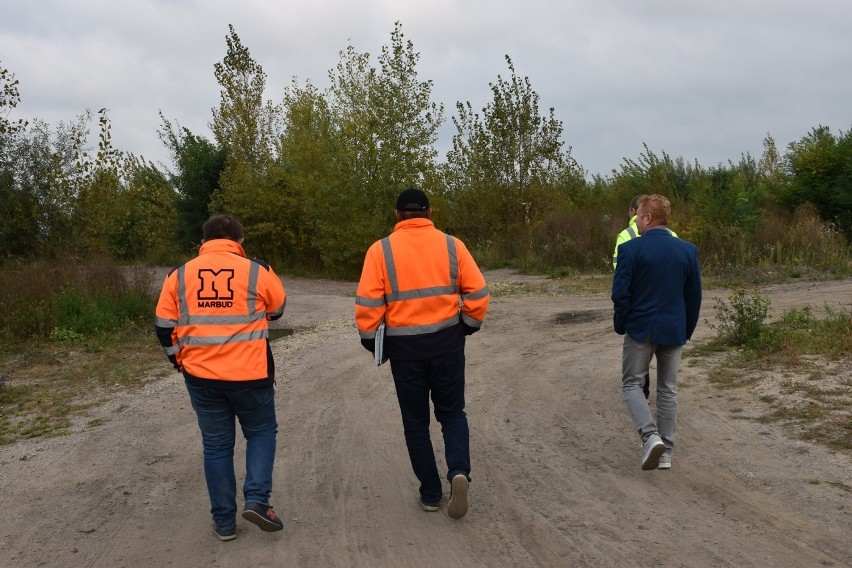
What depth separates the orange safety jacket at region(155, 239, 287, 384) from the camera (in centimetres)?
486

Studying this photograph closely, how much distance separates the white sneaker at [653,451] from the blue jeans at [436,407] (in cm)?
138

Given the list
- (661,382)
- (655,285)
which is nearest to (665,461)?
(661,382)

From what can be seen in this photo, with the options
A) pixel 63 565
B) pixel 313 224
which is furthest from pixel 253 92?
pixel 63 565

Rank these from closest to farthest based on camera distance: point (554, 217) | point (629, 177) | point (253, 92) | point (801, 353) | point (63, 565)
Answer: point (63, 565) < point (801, 353) < point (554, 217) < point (629, 177) < point (253, 92)

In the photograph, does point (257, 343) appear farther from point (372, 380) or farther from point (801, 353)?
point (801, 353)

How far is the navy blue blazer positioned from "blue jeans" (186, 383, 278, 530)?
102 inches

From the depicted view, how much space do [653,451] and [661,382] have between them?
24.0 inches

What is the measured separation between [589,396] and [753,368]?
1913 mm

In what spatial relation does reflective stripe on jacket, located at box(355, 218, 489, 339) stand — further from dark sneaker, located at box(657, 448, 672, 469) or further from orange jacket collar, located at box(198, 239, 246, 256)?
dark sneaker, located at box(657, 448, 672, 469)

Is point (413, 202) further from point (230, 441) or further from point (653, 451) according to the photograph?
point (653, 451)

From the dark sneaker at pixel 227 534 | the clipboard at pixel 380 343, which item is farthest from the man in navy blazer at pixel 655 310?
the dark sneaker at pixel 227 534

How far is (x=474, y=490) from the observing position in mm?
5652

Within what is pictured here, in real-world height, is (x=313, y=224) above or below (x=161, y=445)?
above

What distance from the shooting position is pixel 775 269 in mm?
20094
